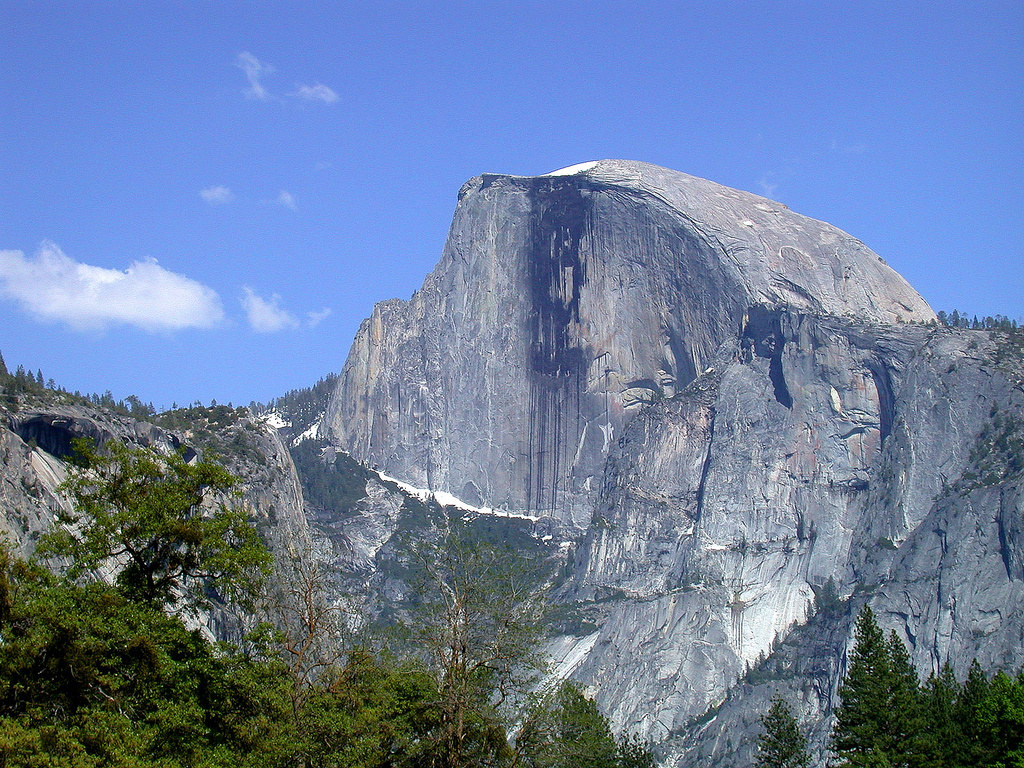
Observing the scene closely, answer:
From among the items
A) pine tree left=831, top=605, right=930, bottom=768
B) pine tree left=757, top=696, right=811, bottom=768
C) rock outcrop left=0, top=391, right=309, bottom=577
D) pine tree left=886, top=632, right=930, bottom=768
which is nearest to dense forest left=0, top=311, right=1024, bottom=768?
rock outcrop left=0, top=391, right=309, bottom=577

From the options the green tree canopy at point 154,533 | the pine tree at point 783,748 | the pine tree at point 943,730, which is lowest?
the pine tree at point 783,748

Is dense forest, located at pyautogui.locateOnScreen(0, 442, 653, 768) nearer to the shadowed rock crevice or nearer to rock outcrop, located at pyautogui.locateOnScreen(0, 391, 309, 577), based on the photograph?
rock outcrop, located at pyautogui.locateOnScreen(0, 391, 309, 577)

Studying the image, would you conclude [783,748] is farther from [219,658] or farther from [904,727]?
[219,658]

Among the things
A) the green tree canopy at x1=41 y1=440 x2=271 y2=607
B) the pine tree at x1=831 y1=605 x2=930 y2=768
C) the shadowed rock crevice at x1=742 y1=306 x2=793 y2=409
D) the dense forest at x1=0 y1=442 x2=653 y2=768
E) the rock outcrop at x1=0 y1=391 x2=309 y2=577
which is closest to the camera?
the dense forest at x1=0 y1=442 x2=653 y2=768

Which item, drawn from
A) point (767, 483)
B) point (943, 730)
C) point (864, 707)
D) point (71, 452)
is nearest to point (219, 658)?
point (864, 707)

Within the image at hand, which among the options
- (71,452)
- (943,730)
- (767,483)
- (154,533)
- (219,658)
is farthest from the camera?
(767,483)

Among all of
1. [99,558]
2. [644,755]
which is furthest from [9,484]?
[99,558]

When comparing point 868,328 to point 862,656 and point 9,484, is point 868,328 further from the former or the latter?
point 9,484

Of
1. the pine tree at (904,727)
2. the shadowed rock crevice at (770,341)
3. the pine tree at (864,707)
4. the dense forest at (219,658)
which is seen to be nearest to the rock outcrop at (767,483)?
the shadowed rock crevice at (770,341)

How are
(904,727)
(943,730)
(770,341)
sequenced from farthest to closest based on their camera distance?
1. (770,341)
2. (943,730)
3. (904,727)

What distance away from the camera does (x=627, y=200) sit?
198 m

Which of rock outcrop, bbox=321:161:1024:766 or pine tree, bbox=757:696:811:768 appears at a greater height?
rock outcrop, bbox=321:161:1024:766

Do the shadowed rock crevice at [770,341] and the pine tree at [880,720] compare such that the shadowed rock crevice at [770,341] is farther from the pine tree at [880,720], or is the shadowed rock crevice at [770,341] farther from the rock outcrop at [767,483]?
the pine tree at [880,720]

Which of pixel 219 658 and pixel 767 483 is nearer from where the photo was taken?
pixel 219 658
